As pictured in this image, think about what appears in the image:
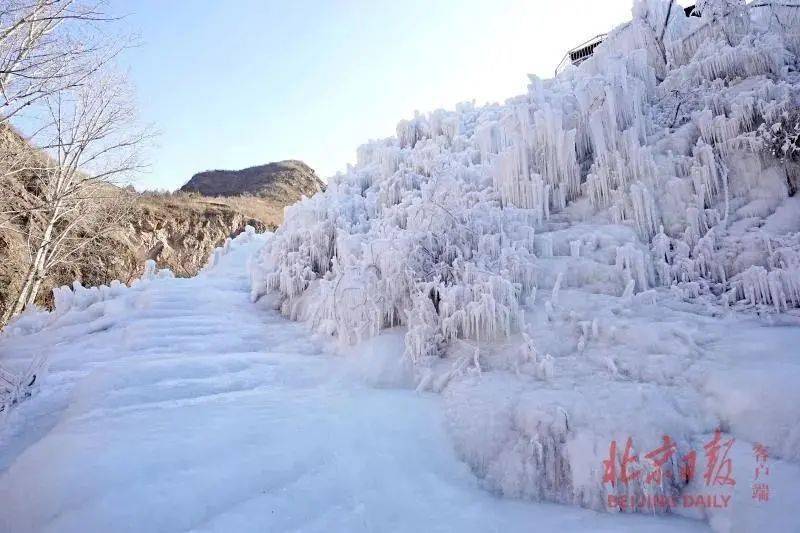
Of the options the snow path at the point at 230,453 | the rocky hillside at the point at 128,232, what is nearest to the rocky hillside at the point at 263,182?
the rocky hillside at the point at 128,232

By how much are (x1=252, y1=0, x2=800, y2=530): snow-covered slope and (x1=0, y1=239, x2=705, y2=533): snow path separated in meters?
0.45

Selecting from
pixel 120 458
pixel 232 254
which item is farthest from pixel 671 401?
pixel 232 254

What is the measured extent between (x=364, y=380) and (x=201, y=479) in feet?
7.96

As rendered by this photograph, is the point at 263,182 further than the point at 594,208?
Yes

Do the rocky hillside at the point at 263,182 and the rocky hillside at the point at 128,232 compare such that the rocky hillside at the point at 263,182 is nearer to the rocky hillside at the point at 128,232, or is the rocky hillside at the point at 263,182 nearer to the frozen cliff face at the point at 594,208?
the rocky hillside at the point at 128,232

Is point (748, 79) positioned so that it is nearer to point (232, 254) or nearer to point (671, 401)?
point (671, 401)

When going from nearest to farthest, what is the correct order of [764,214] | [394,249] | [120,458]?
[120,458], [764,214], [394,249]

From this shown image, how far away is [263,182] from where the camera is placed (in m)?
38.0

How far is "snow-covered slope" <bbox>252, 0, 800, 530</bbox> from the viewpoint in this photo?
12.5 feet

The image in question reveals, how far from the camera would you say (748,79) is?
7.44m

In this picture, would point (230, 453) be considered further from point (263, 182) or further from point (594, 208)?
point (263, 182)

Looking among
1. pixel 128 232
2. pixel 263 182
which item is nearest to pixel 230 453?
pixel 128 232
